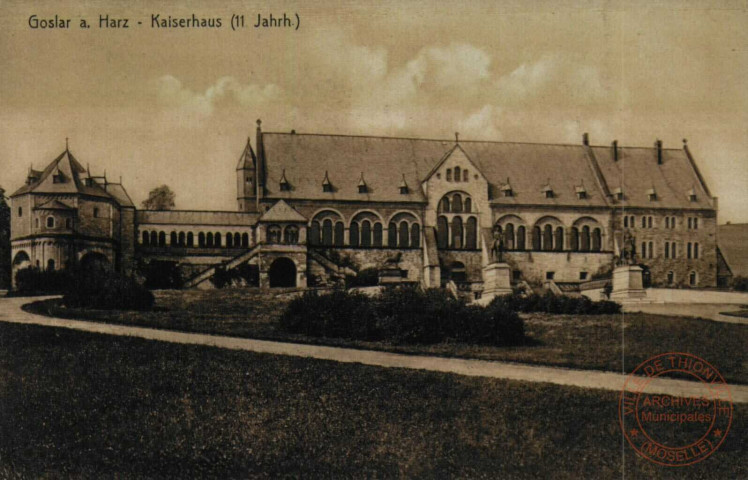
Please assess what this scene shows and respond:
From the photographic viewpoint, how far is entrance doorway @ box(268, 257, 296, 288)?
4612 cm

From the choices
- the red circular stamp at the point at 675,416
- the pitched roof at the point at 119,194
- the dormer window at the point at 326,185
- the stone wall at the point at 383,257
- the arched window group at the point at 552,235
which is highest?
the dormer window at the point at 326,185

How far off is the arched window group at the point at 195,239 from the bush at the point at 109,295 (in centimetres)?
1898

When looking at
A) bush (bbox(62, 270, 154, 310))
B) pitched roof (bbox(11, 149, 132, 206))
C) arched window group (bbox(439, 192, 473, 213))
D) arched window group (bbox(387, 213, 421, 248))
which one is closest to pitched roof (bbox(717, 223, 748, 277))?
arched window group (bbox(439, 192, 473, 213))

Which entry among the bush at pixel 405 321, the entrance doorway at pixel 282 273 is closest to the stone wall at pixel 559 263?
the entrance doorway at pixel 282 273

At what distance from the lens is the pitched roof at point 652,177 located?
176 feet

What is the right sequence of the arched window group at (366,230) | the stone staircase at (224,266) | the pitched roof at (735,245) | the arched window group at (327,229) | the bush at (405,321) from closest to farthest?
the bush at (405,321), the stone staircase at (224,266), the arched window group at (327,229), the arched window group at (366,230), the pitched roof at (735,245)

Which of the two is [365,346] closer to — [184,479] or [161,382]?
[161,382]

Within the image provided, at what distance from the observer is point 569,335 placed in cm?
2497

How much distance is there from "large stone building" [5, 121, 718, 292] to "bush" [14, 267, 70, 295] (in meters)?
5.40

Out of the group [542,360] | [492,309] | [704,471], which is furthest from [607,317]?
[704,471]

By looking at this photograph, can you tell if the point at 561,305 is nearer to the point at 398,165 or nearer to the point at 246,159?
the point at 398,165

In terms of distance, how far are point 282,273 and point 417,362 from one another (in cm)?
2883

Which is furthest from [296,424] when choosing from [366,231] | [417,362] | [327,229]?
[366,231]

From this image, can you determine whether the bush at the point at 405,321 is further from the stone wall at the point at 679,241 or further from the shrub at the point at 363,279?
the stone wall at the point at 679,241
